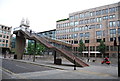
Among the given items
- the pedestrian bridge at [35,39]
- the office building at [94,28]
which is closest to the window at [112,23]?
the office building at [94,28]

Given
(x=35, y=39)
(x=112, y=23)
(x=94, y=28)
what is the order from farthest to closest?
(x=94, y=28)
(x=112, y=23)
(x=35, y=39)

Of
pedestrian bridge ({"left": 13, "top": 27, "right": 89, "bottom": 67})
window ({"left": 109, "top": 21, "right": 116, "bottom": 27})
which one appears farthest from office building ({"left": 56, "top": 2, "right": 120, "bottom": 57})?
pedestrian bridge ({"left": 13, "top": 27, "right": 89, "bottom": 67})

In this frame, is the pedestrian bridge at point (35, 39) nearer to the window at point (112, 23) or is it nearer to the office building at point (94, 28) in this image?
the office building at point (94, 28)

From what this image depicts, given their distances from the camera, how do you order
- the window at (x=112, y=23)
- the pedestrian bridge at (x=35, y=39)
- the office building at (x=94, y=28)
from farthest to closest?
the window at (x=112, y=23), the office building at (x=94, y=28), the pedestrian bridge at (x=35, y=39)

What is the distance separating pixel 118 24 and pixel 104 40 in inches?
387

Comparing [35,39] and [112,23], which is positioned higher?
[112,23]

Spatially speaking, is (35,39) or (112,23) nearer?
(35,39)

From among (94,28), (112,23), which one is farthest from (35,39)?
(112,23)

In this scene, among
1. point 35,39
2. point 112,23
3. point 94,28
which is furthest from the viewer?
point 94,28

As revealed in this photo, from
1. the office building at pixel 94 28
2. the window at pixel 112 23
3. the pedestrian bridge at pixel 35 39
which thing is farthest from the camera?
the window at pixel 112 23

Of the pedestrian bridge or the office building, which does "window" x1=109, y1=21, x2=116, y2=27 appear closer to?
the office building

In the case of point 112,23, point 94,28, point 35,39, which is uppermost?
point 112,23

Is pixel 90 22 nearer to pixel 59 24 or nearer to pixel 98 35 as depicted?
pixel 98 35

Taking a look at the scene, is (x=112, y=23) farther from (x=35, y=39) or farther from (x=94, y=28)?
(x=35, y=39)
